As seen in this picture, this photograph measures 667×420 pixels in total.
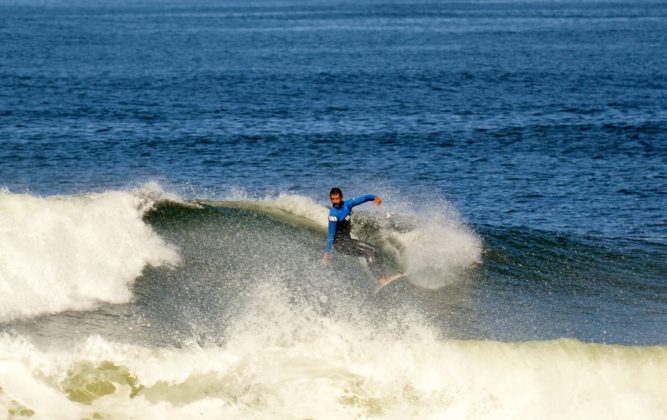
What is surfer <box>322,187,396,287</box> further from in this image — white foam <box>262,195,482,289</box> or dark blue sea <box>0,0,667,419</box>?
white foam <box>262,195,482,289</box>

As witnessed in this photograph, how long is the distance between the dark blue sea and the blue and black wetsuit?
0.55 m

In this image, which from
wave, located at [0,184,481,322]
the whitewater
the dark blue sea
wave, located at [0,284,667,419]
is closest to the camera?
wave, located at [0,284,667,419]

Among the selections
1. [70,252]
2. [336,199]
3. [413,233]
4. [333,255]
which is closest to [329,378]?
[336,199]

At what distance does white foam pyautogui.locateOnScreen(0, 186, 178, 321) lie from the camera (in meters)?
14.4

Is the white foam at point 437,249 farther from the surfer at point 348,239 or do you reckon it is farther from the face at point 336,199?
the face at point 336,199

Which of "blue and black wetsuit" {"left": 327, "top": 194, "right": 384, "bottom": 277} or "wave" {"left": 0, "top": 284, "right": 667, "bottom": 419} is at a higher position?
"blue and black wetsuit" {"left": 327, "top": 194, "right": 384, "bottom": 277}

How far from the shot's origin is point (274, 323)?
1333cm

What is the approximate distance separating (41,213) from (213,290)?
3747 mm

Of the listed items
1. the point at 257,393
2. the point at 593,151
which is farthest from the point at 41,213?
the point at 593,151

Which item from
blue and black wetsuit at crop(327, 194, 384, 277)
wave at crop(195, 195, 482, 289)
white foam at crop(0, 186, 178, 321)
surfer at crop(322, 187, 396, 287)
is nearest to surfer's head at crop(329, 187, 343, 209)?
surfer at crop(322, 187, 396, 287)

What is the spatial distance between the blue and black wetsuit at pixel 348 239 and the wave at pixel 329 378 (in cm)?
285

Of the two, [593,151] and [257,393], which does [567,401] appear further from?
[593,151]

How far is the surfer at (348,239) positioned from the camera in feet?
51.3

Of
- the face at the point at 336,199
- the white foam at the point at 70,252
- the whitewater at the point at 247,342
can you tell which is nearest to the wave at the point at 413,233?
the whitewater at the point at 247,342
